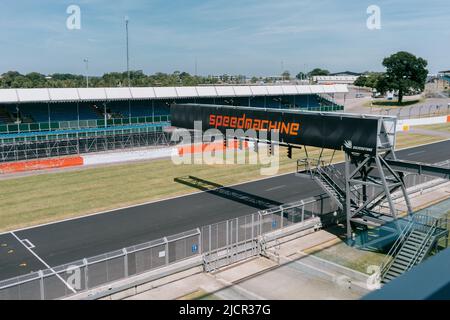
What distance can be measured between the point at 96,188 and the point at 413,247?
25880mm

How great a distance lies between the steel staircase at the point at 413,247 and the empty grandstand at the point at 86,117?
39.7 m

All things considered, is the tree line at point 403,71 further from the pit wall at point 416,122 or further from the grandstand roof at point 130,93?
the grandstand roof at point 130,93

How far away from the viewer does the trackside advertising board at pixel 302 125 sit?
22234 mm

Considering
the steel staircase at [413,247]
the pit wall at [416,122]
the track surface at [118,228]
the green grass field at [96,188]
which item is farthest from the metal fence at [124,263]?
the pit wall at [416,122]

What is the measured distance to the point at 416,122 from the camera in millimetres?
77438

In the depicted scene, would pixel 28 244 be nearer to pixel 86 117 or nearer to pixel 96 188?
pixel 96 188

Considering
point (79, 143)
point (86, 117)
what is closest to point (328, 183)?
point (79, 143)

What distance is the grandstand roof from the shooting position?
4853cm

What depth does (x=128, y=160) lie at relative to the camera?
47594mm

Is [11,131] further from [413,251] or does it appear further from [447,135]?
[447,135]

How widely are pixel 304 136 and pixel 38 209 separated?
19.5 m

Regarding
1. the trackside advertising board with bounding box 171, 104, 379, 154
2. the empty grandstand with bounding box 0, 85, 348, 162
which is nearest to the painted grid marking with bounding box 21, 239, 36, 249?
the trackside advertising board with bounding box 171, 104, 379, 154

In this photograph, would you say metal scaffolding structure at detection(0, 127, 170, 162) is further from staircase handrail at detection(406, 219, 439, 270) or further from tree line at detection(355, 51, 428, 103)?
tree line at detection(355, 51, 428, 103)
